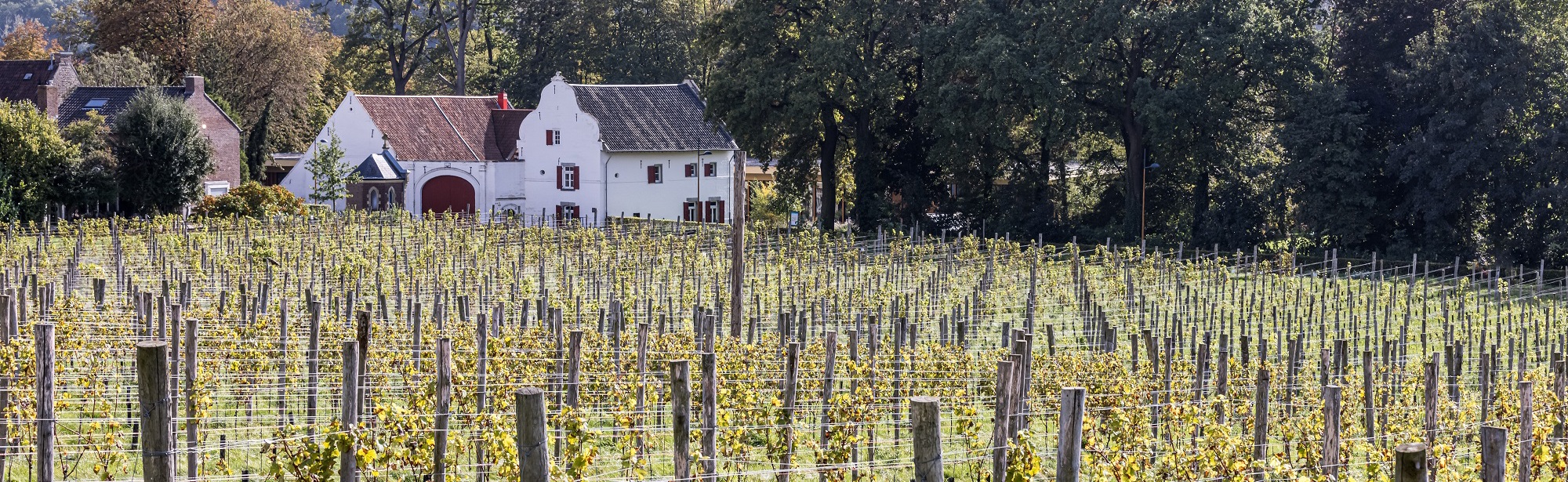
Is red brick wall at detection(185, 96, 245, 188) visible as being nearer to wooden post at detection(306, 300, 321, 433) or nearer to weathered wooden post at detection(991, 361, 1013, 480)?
wooden post at detection(306, 300, 321, 433)

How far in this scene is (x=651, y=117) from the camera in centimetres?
4922

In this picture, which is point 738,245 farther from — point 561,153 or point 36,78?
point 36,78

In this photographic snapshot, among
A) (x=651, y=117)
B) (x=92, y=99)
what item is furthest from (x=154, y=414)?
(x=651, y=117)

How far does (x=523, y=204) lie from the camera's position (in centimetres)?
4894

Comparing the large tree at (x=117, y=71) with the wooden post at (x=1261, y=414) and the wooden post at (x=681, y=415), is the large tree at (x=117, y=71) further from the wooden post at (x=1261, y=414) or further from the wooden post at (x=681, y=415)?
the wooden post at (x=681, y=415)

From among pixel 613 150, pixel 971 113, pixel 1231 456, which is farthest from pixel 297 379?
pixel 613 150

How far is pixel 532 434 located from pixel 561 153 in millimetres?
42562

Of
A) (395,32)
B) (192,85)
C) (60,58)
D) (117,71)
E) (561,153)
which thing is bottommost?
(561,153)

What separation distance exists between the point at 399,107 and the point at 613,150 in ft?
24.8

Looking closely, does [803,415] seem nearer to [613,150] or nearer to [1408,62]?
[1408,62]

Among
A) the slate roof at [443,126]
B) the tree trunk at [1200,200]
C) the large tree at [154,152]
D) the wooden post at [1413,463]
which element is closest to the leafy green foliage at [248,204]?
the large tree at [154,152]

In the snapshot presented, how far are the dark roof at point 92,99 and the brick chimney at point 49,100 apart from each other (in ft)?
0.55

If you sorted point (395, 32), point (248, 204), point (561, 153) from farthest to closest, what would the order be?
point (395, 32), point (561, 153), point (248, 204)

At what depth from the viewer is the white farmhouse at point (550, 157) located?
155ft
